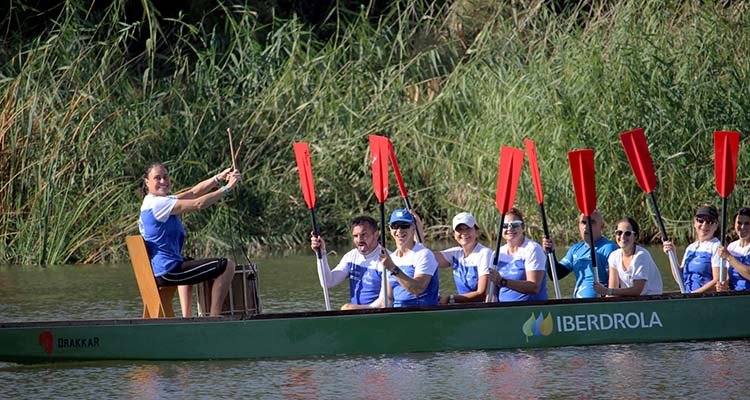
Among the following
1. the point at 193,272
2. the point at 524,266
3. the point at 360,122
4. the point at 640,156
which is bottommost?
the point at 524,266

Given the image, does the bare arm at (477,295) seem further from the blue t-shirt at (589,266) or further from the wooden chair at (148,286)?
the wooden chair at (148,286)

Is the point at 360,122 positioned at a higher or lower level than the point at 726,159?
higher

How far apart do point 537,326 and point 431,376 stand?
1.06 m

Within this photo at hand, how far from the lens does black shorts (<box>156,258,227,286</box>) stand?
8.78m

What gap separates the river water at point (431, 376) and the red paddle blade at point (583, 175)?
122 cm

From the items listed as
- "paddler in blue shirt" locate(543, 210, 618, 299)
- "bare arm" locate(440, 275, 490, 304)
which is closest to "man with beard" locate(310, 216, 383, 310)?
"bare arm" locate(440, 275, 490, 304)

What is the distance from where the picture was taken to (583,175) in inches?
388

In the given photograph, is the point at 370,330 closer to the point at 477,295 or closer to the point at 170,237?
the point at 477,295

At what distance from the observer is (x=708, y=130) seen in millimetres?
15320

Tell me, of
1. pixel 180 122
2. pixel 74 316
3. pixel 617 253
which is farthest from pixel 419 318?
pixel 180 122

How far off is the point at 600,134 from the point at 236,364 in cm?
764

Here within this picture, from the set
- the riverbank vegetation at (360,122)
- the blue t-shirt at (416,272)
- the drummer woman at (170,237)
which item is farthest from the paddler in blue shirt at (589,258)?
the riverbank vegetation at (360,122)

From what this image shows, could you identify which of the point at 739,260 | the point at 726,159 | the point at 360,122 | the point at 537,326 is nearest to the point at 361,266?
the point at 537,326

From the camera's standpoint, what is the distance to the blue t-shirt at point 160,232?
28.8 ft
